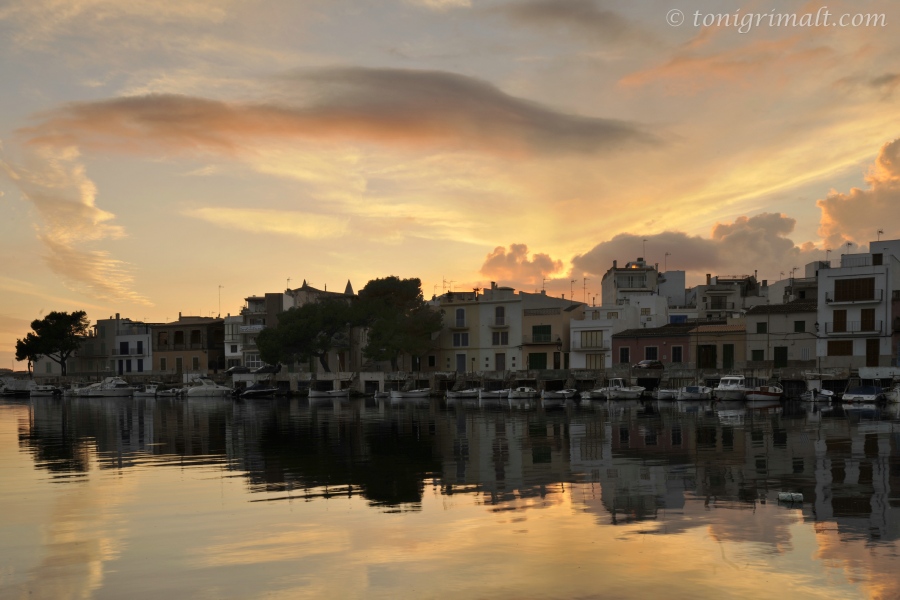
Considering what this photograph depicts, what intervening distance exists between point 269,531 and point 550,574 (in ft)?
21.7

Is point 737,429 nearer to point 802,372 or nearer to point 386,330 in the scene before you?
point 802,372

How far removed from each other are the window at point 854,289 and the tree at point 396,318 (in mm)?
43281

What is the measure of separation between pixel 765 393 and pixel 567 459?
50.0 metres

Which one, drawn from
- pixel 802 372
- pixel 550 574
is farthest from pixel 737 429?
pixel 802 372

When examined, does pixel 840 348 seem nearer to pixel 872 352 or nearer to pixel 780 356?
pixel 872 352

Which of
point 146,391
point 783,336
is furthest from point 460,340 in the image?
point 146,391

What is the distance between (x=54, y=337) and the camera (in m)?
132

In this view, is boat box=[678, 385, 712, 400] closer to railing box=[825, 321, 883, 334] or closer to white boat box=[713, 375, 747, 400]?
white boat box=[713, 375, 747, 400]

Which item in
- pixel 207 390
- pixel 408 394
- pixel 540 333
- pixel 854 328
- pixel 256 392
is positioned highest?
pixel 854 328

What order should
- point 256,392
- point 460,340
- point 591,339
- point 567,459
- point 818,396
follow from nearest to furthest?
point 567,459
point 818,396
point 591,339
point 256,392
point 460,340

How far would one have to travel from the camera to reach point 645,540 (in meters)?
17.0

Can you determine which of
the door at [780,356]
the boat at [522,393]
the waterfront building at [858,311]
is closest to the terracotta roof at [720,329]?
the door at [780,356]

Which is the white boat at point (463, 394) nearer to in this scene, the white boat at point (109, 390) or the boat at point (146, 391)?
the boat at point (146, 391)

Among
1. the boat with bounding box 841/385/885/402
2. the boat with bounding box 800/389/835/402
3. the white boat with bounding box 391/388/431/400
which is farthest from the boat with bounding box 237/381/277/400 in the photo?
the boat with bounding box 841/385/885/402
